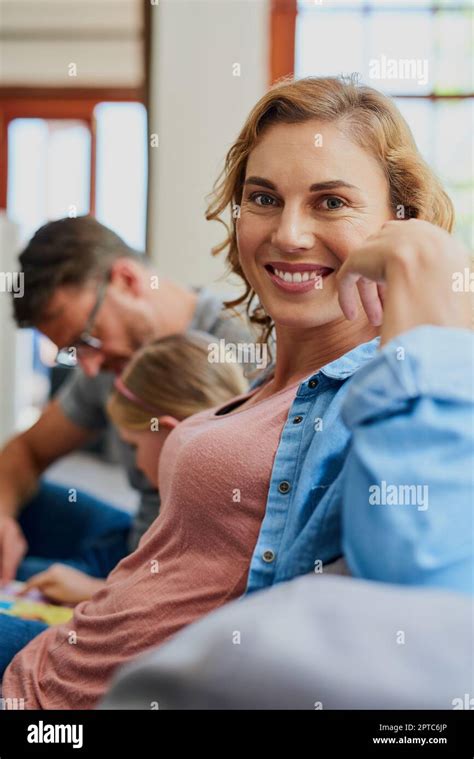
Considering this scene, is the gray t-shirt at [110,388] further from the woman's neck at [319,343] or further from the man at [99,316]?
the woman's neck at [319,343]

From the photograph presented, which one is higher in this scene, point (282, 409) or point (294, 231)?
point (294, 231)

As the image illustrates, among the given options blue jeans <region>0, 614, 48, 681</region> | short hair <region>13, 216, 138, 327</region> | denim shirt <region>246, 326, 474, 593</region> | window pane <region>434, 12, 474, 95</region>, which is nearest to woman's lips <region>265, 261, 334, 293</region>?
denim shirt <region>246, 326, 474, 593</region>

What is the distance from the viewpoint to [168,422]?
1365 millimetres

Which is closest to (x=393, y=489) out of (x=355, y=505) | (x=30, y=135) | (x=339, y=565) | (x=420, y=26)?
(x=355, y=505)

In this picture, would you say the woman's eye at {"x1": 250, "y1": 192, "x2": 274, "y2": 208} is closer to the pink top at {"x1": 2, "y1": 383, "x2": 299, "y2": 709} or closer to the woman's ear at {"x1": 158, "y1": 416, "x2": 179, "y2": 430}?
the pink top at {"x1": 2, "y1": 383, "x2": 299, "y2": 709}

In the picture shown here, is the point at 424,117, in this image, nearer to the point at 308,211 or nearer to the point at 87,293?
the point at 87,293

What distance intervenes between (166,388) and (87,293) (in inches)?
25.7

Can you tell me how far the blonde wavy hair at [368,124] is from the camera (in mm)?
940

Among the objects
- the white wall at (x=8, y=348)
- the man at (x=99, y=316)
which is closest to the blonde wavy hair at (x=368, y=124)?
the man at (x=99, y=316)

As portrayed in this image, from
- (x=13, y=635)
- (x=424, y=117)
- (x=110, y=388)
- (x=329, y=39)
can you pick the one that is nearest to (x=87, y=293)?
(x=110, y=388)

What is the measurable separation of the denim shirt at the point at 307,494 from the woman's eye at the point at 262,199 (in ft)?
0.62

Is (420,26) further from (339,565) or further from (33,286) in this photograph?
(339,565)

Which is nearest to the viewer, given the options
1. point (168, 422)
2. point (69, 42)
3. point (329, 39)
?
point (168, 422)

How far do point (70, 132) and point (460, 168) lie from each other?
377 centimetres
